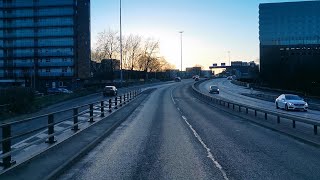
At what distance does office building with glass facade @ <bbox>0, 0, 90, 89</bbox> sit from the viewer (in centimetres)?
12469

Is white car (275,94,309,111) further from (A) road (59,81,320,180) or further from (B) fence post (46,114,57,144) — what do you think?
(B) fence post (46,114,57,144)

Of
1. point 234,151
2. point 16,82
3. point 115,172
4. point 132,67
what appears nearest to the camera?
point 115,172

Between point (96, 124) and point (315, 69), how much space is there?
5066 centimetres

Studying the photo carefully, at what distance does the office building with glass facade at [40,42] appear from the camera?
409 ft

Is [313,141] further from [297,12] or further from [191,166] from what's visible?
[297,12]

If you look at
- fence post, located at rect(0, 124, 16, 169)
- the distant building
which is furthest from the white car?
the distant building

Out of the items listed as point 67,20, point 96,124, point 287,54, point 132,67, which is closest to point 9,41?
point 67,20

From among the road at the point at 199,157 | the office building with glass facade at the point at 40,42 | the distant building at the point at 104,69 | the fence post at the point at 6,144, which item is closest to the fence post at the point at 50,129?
the road at the point at 199,157

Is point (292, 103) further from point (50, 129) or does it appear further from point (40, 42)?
point (40, 42)

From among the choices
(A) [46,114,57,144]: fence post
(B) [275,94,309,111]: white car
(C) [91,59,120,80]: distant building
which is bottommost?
(B) [275,94,309,111]: white car

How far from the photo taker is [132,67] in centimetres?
15800

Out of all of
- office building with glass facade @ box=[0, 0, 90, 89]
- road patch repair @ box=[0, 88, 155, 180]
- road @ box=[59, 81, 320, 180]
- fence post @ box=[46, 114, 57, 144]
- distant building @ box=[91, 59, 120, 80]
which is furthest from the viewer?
distant building @ box=[91, 59, 120, 80]

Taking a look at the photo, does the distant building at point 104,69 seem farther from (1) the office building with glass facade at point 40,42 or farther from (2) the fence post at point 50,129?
(2) the fence post at point 50,129

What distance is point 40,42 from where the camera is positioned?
125562 millimetres
